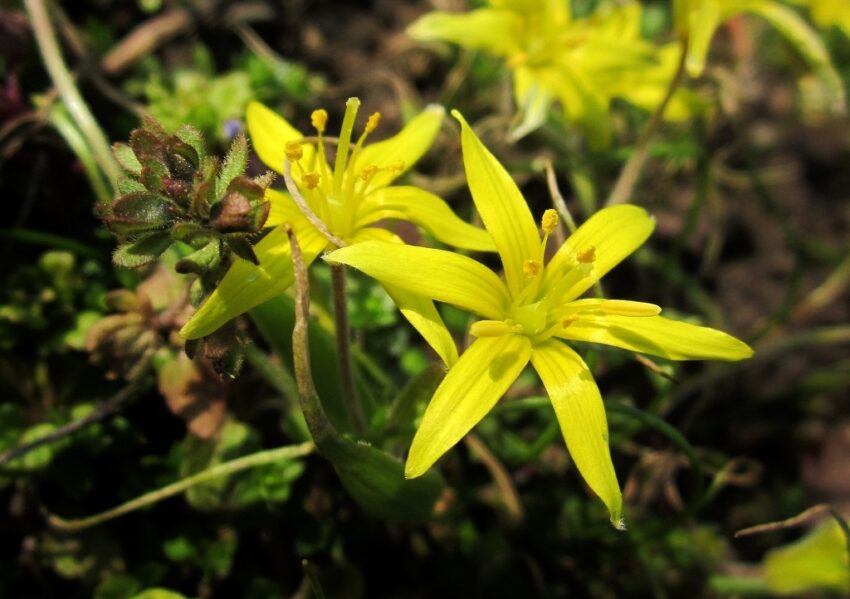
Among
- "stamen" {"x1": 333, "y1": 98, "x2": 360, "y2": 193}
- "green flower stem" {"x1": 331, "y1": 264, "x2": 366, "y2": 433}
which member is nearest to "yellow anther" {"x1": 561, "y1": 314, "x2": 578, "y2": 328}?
"green flower stem" {"x1": 331, "y1": 264, "x2": 366, "y2": 433}

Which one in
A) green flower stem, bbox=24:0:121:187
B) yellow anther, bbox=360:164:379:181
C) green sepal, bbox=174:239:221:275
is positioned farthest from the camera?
green flower stem, bbox=24:0:121:187

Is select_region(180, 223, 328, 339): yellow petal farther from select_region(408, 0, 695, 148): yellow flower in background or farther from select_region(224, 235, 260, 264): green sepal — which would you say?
select_region(408, 0, 695, 148): yellow flower in background

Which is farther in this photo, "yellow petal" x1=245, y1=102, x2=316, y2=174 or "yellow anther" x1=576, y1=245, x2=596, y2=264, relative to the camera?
"yellow petal" x1=245, y1=102, x2=316, y2=174

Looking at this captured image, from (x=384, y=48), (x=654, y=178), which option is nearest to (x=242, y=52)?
(x=384, y=48)

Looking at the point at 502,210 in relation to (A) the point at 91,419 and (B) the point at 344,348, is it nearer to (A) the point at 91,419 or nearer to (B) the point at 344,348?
(B) the point at 344,348

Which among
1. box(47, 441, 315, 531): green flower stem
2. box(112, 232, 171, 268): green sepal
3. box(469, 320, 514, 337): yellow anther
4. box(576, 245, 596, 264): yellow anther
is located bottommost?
box(47, 441, 315, 531): green flower stem
